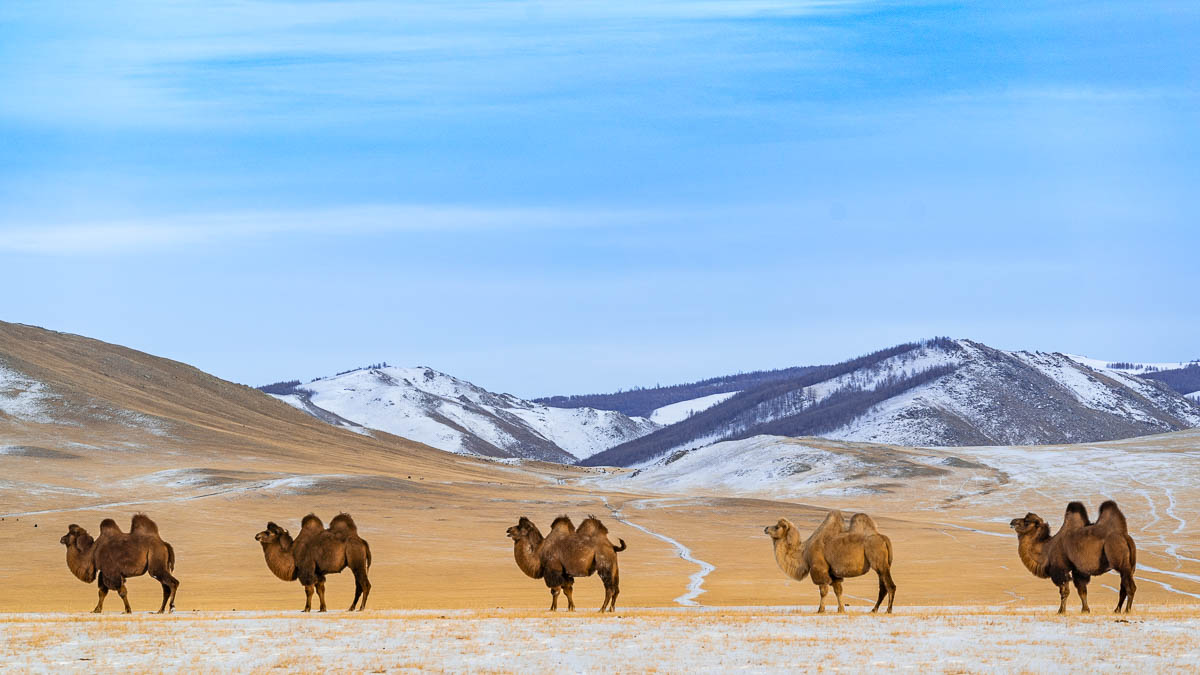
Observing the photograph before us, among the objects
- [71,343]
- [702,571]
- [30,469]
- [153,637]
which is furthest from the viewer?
[71,343]

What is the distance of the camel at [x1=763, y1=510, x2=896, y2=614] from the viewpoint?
908 inches

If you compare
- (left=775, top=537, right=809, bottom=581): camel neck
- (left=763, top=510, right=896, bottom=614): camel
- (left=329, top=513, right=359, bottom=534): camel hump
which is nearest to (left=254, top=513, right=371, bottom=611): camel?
(left=329, top=513, right=359, bottom=534): camel hump

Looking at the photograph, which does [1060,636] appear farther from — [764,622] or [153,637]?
[153,637]

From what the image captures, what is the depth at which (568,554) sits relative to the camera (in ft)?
81.3

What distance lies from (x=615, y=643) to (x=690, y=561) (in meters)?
31.9

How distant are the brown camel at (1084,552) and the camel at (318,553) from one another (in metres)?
12.4

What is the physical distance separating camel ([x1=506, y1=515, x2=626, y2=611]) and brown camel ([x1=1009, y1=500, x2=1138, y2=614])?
751 centimetres

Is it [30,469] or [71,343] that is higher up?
[71,343]

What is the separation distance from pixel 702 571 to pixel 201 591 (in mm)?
16835

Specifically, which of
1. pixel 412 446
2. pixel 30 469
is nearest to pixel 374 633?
pixel 30 469

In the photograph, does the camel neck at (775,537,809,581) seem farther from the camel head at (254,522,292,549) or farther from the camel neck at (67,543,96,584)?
the camel neck at (67,543,96,584)

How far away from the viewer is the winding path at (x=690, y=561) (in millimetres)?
33438

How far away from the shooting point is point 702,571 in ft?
149

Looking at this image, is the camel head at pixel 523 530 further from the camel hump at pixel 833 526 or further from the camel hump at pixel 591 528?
the camel hump at pixel 833 526
